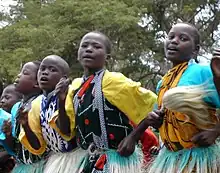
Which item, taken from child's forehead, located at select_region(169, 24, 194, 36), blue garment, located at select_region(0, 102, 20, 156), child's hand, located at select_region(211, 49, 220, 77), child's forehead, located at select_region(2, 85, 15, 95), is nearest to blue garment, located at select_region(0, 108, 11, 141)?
blue garment, located at select_region(0, 102, 20, 156)

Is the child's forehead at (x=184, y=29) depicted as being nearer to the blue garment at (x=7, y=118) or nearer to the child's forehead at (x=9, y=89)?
the blue garment at (x=7, y=118)

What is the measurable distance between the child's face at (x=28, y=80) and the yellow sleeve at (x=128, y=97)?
1.17m

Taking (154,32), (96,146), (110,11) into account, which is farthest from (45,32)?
(96,146)

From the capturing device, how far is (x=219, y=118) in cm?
291

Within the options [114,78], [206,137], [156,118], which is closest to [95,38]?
[114,78]

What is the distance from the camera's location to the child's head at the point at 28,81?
4.43 metres

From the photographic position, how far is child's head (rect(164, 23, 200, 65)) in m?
3.15

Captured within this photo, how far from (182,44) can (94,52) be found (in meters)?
0.68

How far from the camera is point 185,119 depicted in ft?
9.56

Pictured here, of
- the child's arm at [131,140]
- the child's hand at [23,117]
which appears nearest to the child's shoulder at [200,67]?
the child's arm at [131,140]

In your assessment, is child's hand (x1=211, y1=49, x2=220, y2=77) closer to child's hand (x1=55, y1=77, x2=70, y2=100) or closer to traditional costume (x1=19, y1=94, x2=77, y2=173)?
child's hand (x1=55, y1=77, x2=70, y2=100)

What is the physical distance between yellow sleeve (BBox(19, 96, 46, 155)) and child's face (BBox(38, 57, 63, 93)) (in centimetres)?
25

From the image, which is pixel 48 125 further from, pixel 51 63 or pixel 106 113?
pixel 106 113

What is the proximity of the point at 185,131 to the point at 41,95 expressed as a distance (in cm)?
168
